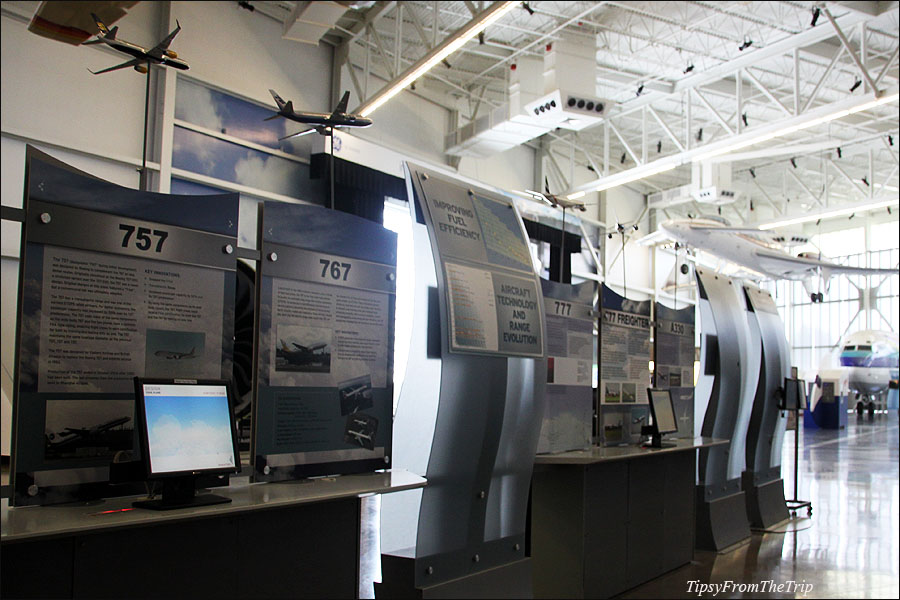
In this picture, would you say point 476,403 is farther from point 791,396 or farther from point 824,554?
point 791,396

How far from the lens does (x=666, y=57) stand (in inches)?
496

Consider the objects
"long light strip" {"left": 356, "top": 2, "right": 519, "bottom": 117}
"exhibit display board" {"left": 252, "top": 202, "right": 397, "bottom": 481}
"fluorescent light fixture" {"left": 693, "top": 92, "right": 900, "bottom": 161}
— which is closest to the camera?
"exhibit display board" {"left": 252, "top": 202, "right": 397, "bottom": 481}

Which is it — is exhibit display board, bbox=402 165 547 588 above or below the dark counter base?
above

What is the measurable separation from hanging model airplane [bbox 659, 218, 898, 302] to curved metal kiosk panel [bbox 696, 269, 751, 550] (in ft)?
23.5

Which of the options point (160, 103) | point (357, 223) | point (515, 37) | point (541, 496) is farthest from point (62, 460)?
point (515, 37)

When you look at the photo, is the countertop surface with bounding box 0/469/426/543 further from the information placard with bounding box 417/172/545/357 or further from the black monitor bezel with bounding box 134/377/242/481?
the information placard with bounding box 417/172/545/357

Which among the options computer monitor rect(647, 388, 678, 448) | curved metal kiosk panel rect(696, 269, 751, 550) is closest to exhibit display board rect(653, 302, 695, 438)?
curved metal kiosk panel rect(696, 269, 751, 550)

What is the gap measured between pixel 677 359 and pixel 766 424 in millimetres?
1696

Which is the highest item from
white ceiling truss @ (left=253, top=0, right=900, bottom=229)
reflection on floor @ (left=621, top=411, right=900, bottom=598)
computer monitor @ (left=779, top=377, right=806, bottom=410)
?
white ceiling truss @ (left=253, top=0, right=900, bottom=229)

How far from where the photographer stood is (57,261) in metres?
2.34

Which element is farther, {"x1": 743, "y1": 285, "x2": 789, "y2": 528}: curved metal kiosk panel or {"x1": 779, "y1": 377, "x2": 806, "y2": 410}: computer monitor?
{"x1": 779, "y1": 377, "x2": 806, "y2": 410}: computer monitor

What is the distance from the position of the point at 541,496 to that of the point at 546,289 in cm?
128

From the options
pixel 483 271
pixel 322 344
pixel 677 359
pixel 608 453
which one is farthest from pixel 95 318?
pixel 677 359

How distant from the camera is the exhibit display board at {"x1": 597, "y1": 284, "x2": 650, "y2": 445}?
5535mm
